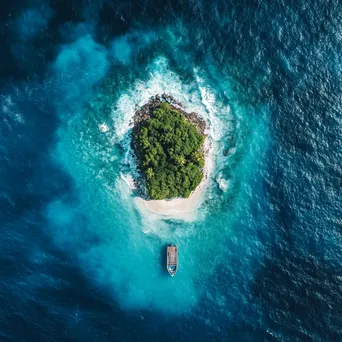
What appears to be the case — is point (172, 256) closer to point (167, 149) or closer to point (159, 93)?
point (167, 149)

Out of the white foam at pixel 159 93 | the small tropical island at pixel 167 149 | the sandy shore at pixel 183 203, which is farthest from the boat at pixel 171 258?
the small tropical island at pixel 167 149

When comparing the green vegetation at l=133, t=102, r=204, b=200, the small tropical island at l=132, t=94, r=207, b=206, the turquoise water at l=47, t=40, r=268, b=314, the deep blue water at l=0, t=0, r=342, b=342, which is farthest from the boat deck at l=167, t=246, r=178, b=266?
the green vegetation at l=133, t=102, r=204, b=200

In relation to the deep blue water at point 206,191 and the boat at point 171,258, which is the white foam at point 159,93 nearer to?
the deep blue water at point 206,191

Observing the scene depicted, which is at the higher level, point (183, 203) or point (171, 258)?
point (183, 203)

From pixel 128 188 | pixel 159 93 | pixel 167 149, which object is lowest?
pixel 128 188

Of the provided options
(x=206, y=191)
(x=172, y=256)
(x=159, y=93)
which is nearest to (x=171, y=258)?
(x=172, y=256)

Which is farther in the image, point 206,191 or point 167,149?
point 206,191

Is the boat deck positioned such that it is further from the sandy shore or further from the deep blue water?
the sandy shore
